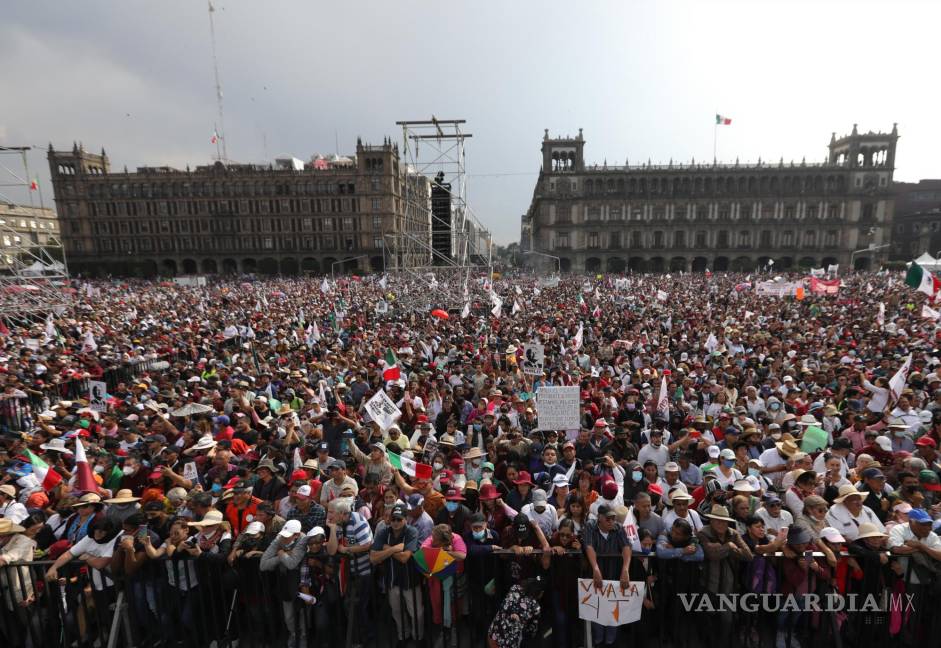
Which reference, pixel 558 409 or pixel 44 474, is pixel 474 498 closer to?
pixel 558 409

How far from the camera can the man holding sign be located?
4.05m

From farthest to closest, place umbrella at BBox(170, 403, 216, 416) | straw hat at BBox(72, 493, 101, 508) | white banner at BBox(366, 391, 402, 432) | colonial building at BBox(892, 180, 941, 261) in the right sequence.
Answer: colonial building at BBox(892, 180, 941, 261) → umbrella at BBox(170, 403, 216, 416) → white banner at BBox(366, 391, 402, 432) → straw hat at BBox(72, 493, 101, 508)

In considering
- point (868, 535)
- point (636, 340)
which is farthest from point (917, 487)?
point (636, 340)

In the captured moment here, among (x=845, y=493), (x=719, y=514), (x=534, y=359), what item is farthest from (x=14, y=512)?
(x=534, y=359)

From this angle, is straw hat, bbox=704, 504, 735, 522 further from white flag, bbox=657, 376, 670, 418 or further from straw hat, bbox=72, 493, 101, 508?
straw hat, bbox=72, 493, 101, 508

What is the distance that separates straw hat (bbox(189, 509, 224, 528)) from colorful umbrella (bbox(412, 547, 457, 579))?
1906mm

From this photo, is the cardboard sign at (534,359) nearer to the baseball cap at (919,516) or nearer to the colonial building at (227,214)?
the baseball cap at (919,516)

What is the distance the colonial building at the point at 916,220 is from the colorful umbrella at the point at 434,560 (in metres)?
94.9

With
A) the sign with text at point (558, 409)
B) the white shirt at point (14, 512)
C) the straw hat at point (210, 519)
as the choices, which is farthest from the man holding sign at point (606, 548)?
the white shirt at point (14, 512)

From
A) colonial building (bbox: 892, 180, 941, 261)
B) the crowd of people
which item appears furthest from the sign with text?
colonial building (bbox: 892, 180, 941, 261)

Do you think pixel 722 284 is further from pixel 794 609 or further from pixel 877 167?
pixel 877 167

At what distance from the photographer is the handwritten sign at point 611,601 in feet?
13.3

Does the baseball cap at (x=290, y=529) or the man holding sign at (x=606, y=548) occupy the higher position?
the baseball cap at (x=290, y=529)

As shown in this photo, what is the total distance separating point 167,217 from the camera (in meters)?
71.1
